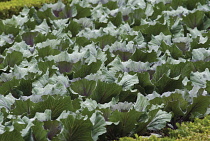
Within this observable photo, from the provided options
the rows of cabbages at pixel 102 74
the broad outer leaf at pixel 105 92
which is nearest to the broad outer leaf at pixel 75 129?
the rows of cabbages at pixel 102 74

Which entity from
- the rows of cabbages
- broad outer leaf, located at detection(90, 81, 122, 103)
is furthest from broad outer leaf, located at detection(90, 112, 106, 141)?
broad outer leaf, located at detection(90, 81, 122, 103)

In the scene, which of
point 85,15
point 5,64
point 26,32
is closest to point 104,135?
point 5,64

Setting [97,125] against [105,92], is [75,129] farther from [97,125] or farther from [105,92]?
[105,92]

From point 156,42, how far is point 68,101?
7.00 ft

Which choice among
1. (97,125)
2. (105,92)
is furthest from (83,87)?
(97,125)

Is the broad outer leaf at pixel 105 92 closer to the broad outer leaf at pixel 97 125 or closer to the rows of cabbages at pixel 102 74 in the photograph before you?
the rows of cabbages at pixel 102 74

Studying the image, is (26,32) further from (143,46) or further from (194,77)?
(194,77)

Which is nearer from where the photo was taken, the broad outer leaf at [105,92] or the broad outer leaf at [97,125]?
the broad outer leaf at [97,125]

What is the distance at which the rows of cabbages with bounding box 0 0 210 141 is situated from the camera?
355cm

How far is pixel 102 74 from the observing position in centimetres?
446

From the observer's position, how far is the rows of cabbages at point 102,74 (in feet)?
11.6

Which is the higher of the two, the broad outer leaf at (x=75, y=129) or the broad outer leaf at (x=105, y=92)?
the broad outer leaf at (x=75, y=129)

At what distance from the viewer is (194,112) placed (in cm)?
400

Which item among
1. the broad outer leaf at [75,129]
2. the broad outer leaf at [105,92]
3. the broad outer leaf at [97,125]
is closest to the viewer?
the broad outer leaf at [75,129]
